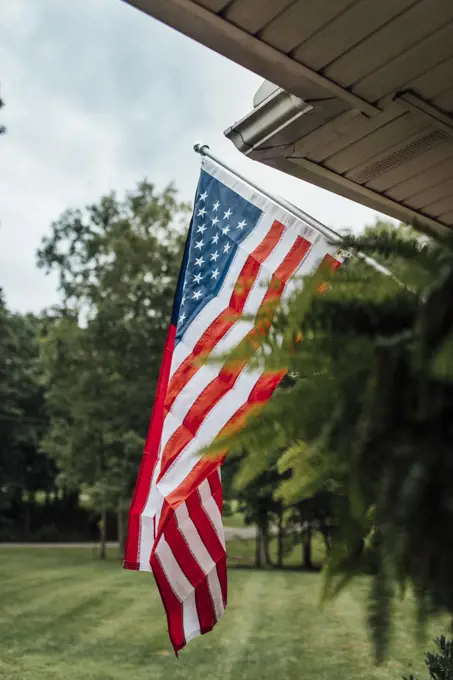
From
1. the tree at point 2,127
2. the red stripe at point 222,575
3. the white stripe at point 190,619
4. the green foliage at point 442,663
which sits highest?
the tree at point 2,127

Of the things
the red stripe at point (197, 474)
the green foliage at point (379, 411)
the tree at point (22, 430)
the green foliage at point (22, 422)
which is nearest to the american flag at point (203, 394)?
the red stripe at point (197, 474)

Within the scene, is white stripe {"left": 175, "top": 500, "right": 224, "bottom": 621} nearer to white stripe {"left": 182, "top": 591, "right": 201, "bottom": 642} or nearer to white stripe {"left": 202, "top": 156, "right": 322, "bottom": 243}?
white stripe {"left": 182, "top": 591, "right": 201, "bottom": 642}

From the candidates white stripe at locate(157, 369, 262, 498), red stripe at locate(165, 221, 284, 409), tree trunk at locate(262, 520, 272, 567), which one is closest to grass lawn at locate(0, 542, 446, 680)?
white stripe at locate(157, 369, 262, 498)

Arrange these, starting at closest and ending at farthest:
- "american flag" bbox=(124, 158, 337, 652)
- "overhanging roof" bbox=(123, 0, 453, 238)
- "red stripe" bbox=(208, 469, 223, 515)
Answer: "overhanging roof" bbox=(123, 0, 453, 238)
"american flag" bbox=(124, 158, 337, 652)
"red stripe" bbox=(208, 469, 223, 515)

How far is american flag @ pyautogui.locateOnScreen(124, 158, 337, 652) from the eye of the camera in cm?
318

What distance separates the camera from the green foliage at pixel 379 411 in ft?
3.41

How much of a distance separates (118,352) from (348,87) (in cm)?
1954

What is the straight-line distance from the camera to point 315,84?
262cm

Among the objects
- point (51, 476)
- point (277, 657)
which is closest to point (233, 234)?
point (277, 657)

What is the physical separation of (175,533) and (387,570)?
234 centimetres

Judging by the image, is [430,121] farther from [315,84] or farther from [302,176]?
[302,176]

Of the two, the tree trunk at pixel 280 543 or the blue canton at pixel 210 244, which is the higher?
the blue canton at pixel 210 244

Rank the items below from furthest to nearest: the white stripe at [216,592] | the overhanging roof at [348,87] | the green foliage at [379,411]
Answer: the white stripe at [216,592], the overhanging roof at [348,87], the green foliage at [379,411]

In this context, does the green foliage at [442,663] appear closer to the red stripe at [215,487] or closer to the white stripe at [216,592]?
the white stripe at [216,592]
